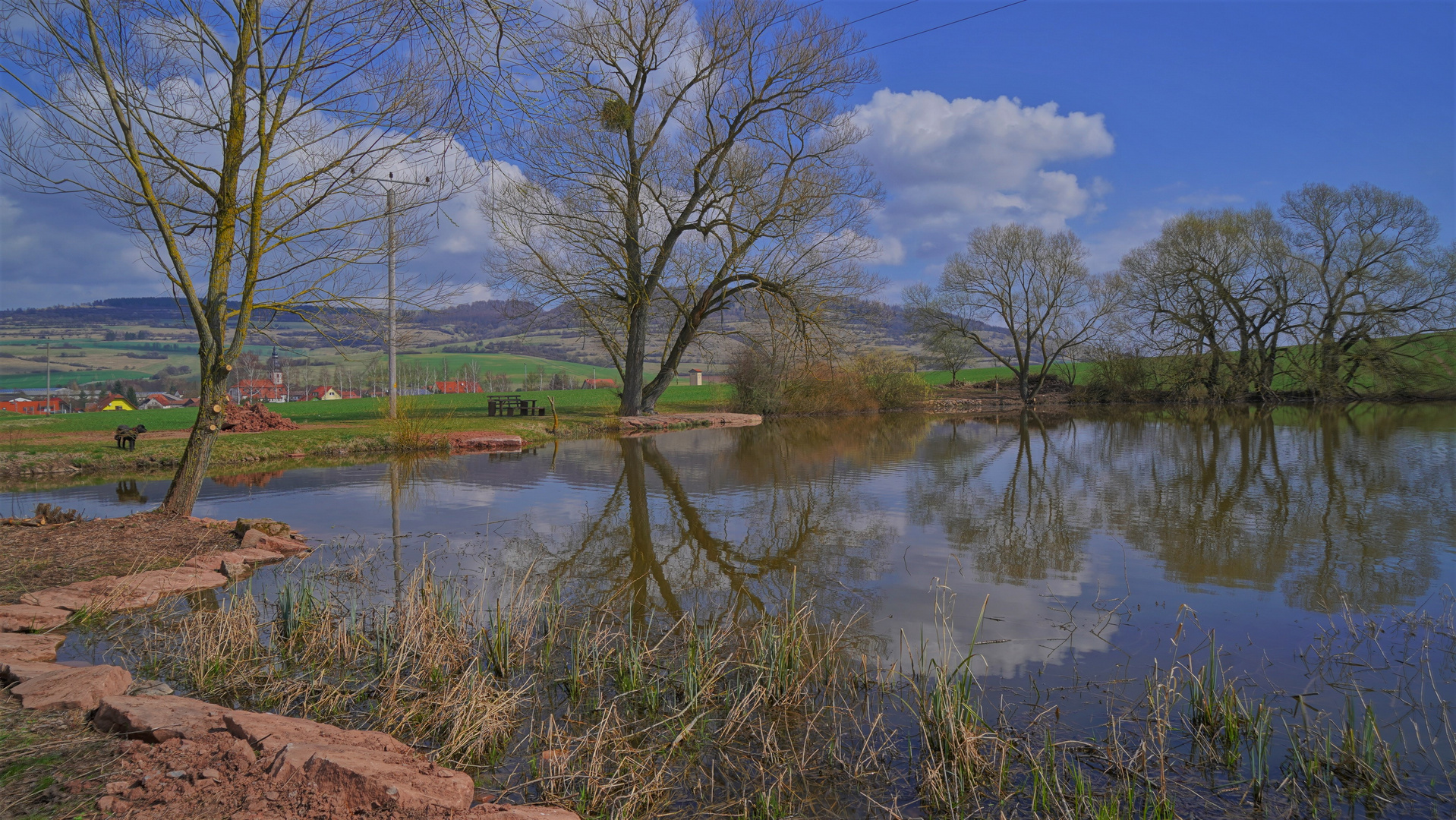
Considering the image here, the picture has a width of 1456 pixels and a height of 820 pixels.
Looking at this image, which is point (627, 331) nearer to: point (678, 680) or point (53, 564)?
point (53, 564)

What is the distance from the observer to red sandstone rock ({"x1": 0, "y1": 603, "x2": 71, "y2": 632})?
529 centimetres

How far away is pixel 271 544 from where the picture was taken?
806 cm

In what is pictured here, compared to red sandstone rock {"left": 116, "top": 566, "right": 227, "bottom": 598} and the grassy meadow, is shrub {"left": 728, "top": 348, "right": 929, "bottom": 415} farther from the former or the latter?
red sandstone rock {"left": 116, "top": 566, "right": 227, "bottom": 598}

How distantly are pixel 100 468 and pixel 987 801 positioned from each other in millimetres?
18173

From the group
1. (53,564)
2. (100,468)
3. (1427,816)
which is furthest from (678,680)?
(100,468)

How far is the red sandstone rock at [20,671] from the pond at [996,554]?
112cm

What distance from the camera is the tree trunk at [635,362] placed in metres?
25.3

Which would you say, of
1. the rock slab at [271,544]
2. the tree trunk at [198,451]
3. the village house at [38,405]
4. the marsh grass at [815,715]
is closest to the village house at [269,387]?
the village house at [38,405]

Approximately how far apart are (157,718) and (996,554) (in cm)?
718

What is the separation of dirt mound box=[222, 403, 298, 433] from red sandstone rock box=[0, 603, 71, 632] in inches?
637

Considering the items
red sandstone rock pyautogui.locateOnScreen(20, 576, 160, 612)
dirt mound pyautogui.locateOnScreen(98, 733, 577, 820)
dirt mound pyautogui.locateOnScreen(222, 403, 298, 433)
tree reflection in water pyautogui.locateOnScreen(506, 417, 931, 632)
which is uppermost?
dirt mound pyautogui.locateOnScreen(222, 403, 298, 433)

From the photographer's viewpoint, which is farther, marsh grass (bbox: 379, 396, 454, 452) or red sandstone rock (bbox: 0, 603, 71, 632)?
marsh grass (bbox: 379, 396, 454, 452)

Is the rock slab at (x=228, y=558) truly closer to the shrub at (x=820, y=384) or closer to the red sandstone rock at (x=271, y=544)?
the red sandstone rock at (x=271, y=544)

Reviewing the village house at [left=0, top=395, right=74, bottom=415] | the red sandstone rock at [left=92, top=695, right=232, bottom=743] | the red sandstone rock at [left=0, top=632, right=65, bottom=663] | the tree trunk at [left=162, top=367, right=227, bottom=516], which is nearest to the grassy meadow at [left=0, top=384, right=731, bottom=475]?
the tree trunk at [left=162, top=367, right=227, bottom=516]
